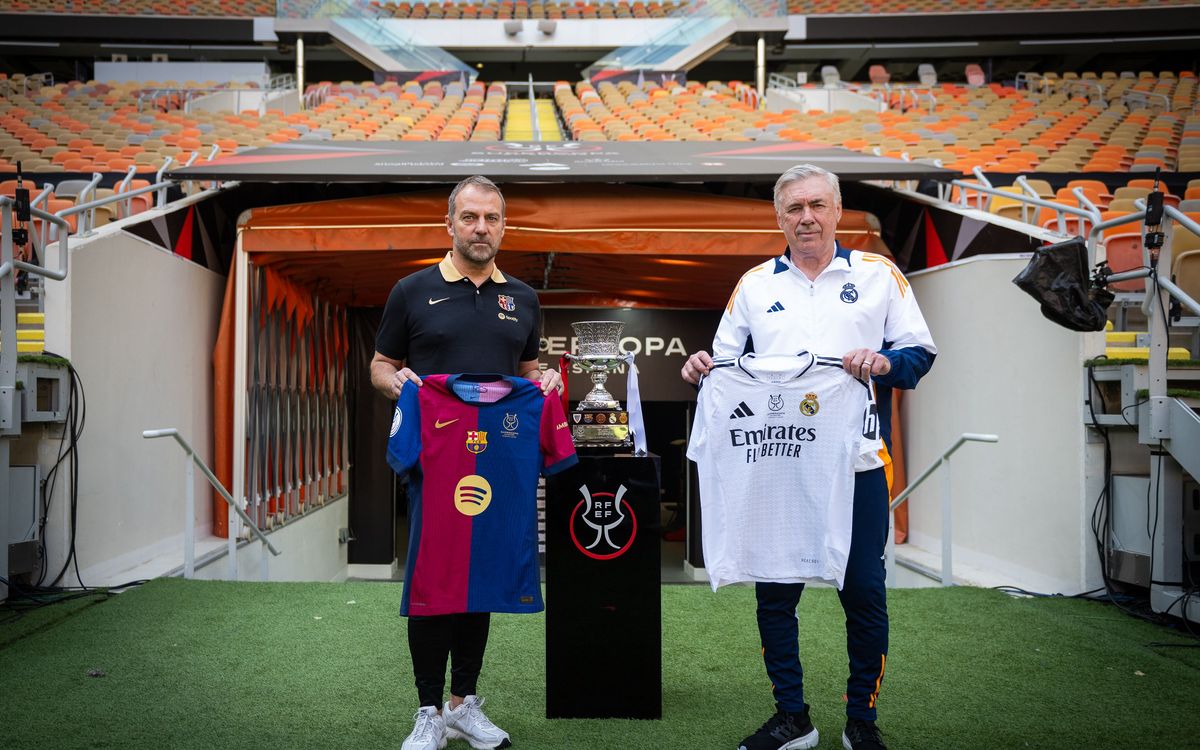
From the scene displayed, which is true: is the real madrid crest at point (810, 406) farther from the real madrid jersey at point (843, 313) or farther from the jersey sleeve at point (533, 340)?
the jersey sleeve at point (533, 340)

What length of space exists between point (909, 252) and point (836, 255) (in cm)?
Answer: 470

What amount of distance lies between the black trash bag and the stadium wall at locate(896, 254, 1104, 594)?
480mm

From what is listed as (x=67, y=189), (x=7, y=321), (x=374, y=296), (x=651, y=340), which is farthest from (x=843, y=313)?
(x=67, y=189)

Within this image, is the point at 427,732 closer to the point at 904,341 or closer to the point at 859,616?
the point at 859,616

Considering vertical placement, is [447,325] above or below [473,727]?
above

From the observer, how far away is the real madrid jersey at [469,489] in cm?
248

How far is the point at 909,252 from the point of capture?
22.5 ft

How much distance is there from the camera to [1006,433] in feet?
17.9

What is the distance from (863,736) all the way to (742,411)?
35.6 inches

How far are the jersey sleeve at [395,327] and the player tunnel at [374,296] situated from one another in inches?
154

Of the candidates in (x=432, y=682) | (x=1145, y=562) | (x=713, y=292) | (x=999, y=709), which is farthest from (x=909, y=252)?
(x=432, y=682)

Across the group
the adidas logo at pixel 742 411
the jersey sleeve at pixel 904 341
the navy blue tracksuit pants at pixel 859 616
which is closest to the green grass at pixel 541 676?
the navy blue tracksuit pants at pixel 859 616

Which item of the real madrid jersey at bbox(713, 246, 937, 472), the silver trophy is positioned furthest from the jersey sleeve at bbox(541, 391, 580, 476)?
the real madrid jersey at bbox(713, 246, 937, 472)

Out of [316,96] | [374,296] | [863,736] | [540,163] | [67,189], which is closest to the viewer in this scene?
[863,736]
